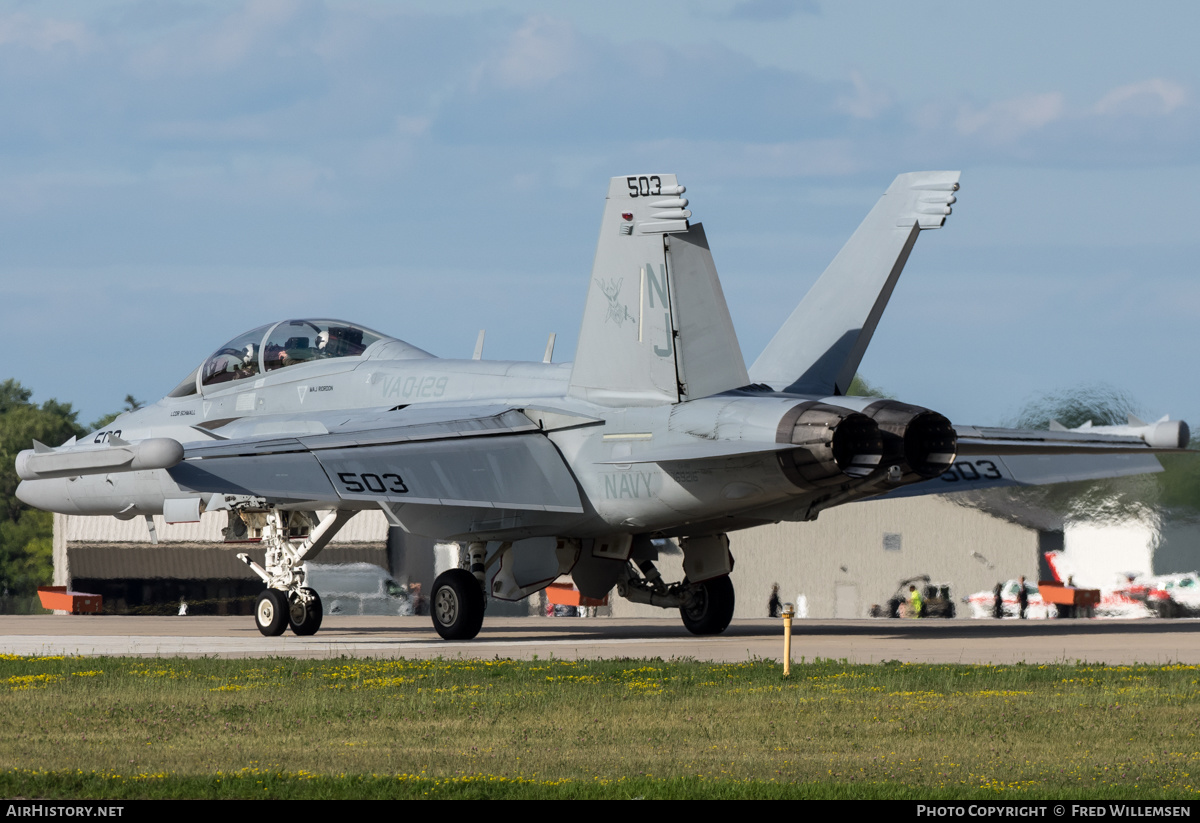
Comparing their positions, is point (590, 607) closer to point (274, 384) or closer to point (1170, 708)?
point (274, 384)

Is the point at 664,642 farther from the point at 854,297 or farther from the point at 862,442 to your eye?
the point at 854,297

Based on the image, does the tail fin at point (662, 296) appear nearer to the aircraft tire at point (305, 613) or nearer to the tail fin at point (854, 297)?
the tail fin at point (854, 297)

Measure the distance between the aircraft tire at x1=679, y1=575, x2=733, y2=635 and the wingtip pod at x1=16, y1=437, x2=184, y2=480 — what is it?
791 cm

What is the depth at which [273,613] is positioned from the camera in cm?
2083

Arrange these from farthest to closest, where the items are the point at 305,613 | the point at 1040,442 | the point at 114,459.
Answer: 1. the point at 305,613
2. the point at 1040,442
3. the point at 114,459

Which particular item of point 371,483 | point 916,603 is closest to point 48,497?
point 371,483

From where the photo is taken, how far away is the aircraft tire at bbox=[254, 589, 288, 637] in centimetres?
2080

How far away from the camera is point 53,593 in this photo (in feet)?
124

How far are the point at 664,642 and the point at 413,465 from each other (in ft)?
13.9

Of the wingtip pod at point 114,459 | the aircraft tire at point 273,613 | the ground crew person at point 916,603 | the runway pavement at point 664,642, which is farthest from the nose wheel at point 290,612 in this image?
the ground crew person at point 916,603

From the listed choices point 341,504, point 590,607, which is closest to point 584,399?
point 341,504

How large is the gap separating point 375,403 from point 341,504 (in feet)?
8.06
